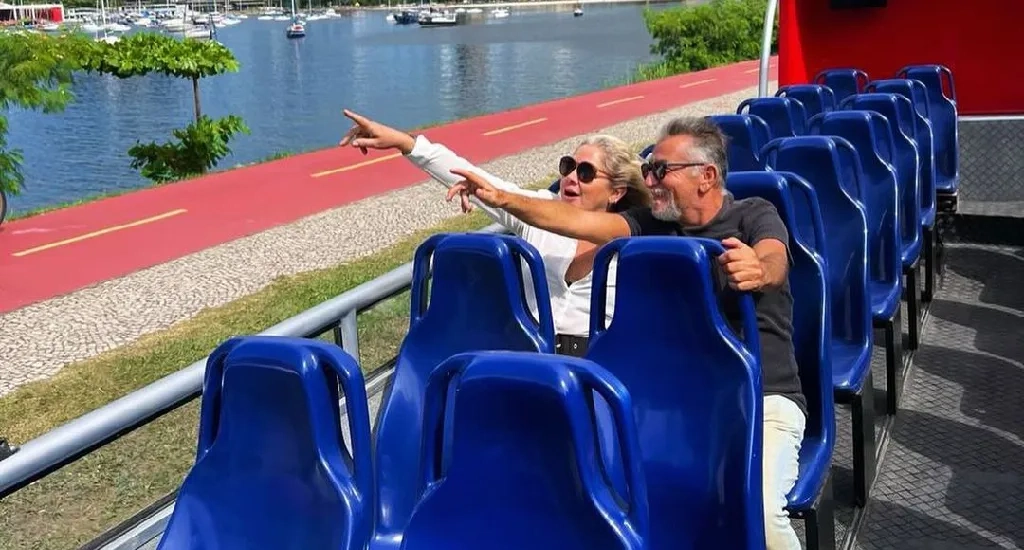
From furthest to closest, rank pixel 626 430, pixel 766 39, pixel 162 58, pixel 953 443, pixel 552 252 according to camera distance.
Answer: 1. pixel 162 58
2. pixel 766 39
3. pixel 953 443
4. pixel 552 252
5. pixel 626 430

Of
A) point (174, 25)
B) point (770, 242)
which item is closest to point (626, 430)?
point (770, 242)

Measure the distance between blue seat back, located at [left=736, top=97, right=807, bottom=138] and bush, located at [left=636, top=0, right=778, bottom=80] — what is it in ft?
82.7

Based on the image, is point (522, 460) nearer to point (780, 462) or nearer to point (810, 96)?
point (780, 462)

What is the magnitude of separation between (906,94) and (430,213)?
234 inches

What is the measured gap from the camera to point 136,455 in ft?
12.1

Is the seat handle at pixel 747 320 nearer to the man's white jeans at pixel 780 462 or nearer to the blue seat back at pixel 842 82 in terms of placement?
the man's white jeans at pixel 780 462

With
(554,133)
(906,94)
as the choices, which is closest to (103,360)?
(906,94)

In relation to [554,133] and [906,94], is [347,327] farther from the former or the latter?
[554,133]

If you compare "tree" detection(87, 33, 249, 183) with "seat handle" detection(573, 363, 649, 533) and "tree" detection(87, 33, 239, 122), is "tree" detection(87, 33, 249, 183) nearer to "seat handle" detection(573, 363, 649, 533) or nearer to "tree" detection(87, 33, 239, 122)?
"tree" detection(87, 33, 239, 122)

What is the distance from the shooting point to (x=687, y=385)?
2.65m

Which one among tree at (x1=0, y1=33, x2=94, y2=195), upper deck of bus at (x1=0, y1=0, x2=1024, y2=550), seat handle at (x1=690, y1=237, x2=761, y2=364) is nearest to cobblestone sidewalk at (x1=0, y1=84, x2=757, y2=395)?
tree at (x1=0, y1=33, x2=94, y2=195)

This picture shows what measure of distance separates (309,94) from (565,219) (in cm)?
3576

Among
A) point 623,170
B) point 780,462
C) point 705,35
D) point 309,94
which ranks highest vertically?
point 623,170

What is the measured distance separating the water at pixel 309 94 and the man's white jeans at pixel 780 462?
611 inches
